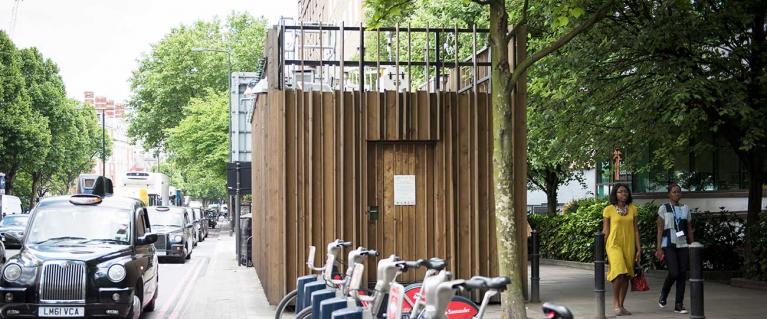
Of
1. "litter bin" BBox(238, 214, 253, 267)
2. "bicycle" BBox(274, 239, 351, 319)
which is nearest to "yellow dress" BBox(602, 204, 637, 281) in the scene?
"bicycle" BBox(274, 239, 351, 319)


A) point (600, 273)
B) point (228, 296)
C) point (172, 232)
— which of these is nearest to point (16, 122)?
point (172, 232)

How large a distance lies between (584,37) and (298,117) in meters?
5.51

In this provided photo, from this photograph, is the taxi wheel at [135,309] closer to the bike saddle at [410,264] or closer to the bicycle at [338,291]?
the bicycle at [338,291]

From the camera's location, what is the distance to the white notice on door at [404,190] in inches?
512

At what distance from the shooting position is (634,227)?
11.6 meters

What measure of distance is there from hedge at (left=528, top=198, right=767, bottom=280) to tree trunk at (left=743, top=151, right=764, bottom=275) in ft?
0.44

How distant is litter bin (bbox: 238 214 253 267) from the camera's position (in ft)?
75.5

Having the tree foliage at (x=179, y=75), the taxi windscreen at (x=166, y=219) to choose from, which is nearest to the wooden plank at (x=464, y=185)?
the taxi windscreen at (x=166, y=219)

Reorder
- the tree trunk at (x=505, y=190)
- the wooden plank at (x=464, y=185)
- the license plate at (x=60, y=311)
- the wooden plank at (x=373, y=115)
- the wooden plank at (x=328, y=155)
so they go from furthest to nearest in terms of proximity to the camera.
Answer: the wooden plank at (x=464, y=185) < the wooden plank at (x=373, y=115) < the wooden plank at (x=328, y=155) < the license plate at (x=60, y=311) < the tree trunk at (x=505, y=190)

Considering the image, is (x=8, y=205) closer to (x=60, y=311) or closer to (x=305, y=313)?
(x=60, y=311)

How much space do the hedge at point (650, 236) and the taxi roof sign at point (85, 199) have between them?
10.6 m

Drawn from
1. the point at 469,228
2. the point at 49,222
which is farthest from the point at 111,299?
the point at 469,228

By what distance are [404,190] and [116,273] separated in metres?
4.18

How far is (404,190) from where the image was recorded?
1301cm
